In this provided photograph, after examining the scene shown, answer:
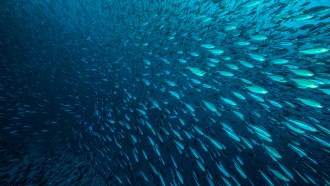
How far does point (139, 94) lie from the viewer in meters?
7.51

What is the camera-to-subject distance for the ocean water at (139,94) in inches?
212

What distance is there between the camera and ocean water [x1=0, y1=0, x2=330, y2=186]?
5387 mm

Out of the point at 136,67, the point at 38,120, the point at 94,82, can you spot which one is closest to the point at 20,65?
the point at 38,120

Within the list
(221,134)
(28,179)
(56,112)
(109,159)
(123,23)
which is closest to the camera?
(28,179)

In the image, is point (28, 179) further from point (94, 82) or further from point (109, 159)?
point (94, 82)

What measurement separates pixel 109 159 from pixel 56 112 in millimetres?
3687

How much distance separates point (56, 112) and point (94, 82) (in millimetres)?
2184

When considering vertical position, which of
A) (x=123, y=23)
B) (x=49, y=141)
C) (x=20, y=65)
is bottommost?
(x=49, y=141)

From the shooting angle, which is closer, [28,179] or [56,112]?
[28,179]

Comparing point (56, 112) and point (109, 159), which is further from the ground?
point (56, 112)

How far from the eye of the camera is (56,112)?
931 cm

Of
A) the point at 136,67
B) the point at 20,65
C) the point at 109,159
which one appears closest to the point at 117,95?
the point at 136,67

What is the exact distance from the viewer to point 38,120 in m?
9.17

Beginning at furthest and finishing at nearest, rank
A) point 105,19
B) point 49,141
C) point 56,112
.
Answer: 1. point 105,19
2. point 56,112
3. point 49,141
